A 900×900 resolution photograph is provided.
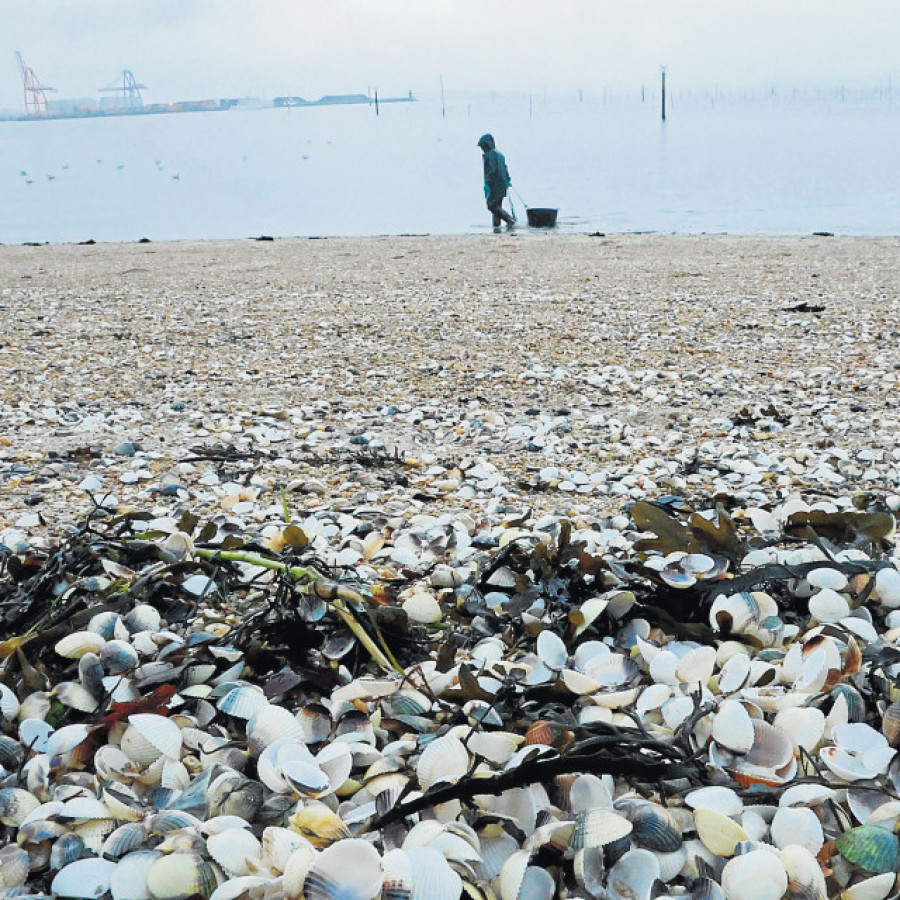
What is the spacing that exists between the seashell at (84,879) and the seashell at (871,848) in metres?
1.06

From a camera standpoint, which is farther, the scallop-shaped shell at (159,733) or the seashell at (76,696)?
the seashell at (76,696)

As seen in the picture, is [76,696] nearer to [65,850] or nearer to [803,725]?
[65,850]

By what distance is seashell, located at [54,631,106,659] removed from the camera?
1820 millimetres

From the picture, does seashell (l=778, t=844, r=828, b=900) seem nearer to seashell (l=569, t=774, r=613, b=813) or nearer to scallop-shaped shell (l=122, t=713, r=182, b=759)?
seashell (l=569, t=774, r=613, b=813)

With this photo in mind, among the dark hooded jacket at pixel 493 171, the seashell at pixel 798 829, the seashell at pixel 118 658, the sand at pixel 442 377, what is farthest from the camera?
the dark hooded jacket at pixel 493 171

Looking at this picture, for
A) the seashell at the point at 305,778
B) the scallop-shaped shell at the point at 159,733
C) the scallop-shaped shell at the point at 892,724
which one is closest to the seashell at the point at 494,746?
the seashell at the point at 305,778

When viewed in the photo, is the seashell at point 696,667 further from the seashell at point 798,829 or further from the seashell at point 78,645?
the seashell at point 78,645

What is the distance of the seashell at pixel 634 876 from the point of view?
1.29 meters

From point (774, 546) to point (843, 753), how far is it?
0.92 metres

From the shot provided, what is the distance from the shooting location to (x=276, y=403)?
4.40 metres

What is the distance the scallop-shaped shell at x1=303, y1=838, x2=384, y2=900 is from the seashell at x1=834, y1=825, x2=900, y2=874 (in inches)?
26.5

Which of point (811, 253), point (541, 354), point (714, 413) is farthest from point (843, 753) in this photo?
point (811, 253)

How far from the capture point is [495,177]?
16547 mm

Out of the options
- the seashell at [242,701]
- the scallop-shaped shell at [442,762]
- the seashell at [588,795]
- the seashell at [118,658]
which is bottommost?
the seashell at [588,795]
